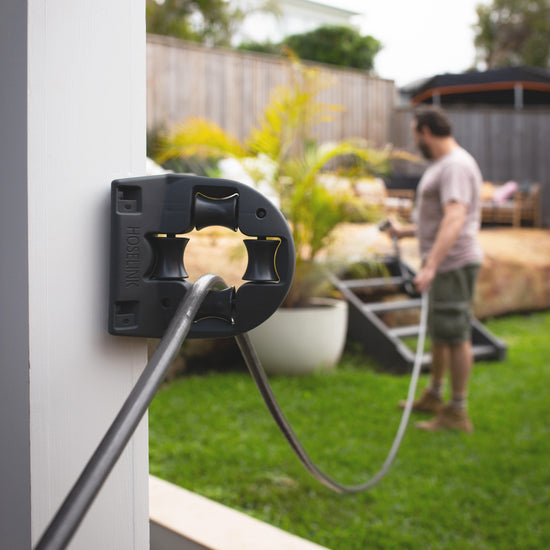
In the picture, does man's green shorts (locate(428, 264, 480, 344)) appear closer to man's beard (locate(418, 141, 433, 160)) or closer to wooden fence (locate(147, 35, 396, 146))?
man's beard (locate(418, 141, 433, 160))

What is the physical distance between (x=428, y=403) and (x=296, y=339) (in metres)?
0.90

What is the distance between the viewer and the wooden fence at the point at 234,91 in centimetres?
853

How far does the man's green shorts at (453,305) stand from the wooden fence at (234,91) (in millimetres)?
5616

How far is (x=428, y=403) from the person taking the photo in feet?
11.7

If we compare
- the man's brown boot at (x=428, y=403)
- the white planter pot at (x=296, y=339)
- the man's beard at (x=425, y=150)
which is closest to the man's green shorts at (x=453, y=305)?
the man's brown boot at (x=428, y=403)

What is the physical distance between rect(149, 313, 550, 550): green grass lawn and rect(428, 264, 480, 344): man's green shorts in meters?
0.50

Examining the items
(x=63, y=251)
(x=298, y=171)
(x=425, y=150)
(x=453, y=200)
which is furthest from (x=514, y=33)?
(x=63, y=251)

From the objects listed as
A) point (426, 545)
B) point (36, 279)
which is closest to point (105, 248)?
point (36, 279)

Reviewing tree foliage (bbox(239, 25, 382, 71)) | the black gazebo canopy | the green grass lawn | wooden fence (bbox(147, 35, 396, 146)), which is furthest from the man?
tree foliage (bbox(239, 25, 382, 71))

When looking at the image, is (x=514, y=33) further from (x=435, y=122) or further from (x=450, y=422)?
(x=450, y=422)

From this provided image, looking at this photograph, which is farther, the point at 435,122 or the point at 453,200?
the point at 435,122

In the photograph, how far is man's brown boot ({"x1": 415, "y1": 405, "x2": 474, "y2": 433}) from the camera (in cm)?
323

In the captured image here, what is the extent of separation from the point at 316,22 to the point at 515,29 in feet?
22.1

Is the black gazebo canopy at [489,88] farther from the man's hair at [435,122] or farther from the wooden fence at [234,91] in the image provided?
the man's hair at [435,122]
